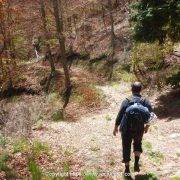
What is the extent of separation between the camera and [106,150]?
11859mm

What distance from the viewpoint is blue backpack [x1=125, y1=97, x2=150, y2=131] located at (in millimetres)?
8922

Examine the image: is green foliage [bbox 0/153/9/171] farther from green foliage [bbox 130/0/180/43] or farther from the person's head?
green foliage [bbox 130/0/180/43]

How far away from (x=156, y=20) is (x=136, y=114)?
1180cm

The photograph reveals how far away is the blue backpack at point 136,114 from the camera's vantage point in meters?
8.92

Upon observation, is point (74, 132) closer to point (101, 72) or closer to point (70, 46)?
point (101, 72)

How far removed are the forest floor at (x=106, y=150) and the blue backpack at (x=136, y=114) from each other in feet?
4.01

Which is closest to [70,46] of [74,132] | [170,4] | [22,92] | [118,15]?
[118,15]

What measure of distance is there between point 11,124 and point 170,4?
907 centimetres

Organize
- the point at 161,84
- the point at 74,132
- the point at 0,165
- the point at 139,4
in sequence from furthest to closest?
the point at 161,84 → the point at 139,4 → the point at 74,132 → the point at 0,165

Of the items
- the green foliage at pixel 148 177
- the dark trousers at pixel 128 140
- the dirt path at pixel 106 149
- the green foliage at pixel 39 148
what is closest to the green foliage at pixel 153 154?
the dirt path at pixel 106 149

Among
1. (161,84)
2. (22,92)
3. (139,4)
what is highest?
(139,4)

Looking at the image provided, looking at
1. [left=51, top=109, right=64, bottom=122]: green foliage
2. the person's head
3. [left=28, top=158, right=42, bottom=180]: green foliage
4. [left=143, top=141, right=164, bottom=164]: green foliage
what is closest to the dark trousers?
the person's head

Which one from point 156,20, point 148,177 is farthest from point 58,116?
point 148,177

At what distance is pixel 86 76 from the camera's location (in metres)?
31.7
